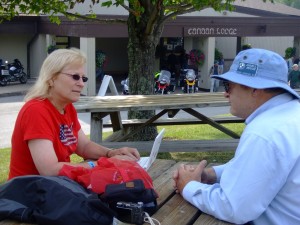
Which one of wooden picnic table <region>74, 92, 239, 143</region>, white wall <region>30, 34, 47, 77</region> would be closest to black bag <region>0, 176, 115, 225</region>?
wooden picnic table <region>74, 92, 239, 143</region>

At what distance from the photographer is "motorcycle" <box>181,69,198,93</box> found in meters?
24.1

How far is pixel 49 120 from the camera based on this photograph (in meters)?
2.88

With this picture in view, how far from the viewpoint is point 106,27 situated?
23.1 metres

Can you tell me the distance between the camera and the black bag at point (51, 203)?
2145mm

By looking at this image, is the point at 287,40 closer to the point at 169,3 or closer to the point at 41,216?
the point at 169,3

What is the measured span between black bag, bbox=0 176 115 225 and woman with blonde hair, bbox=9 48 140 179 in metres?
0.41

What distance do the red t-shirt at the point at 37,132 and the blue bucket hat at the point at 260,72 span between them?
3.44ft

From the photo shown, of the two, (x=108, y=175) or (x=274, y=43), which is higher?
(x=108, y=175)

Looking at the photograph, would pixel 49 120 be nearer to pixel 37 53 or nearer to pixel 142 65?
pixel 142 65

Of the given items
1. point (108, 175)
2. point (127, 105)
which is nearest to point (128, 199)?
point (108, 175)

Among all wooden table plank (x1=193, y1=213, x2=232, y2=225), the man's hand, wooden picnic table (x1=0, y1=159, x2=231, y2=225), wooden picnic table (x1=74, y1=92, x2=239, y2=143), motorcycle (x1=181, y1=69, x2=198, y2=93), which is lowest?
motorcycle (x1=181, y1=69, x2=198, y2=93)

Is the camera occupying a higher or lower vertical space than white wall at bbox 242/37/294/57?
higher

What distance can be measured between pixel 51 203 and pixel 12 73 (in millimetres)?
23739

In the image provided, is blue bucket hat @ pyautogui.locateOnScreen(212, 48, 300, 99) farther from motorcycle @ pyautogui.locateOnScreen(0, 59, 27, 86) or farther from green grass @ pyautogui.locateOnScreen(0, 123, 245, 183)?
motorcycle @ pyautogui.locateOnScreen(0, 59, 27, 86)
